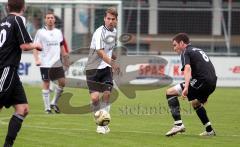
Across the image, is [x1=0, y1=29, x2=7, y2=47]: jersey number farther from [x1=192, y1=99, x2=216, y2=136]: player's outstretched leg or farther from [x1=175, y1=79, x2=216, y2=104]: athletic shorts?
Answer: [x1=192, y1=99, x2=216, y2=136]: player's outstretched leg

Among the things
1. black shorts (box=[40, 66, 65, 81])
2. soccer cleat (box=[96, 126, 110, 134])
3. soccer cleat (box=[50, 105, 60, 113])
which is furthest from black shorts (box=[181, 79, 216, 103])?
black shorts (box=[40, 66, 65, 81])

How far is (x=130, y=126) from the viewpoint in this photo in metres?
14.0

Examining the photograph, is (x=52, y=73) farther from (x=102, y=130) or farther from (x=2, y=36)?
(x=2, y=36)

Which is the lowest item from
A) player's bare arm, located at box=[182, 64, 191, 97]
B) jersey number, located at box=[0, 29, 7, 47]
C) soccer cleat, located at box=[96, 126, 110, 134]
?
soccer cleat, located at box=[96, 126, 110, 134]

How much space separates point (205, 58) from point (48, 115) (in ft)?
16.3

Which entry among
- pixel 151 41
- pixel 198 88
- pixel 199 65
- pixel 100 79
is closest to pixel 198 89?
pixel 198 88

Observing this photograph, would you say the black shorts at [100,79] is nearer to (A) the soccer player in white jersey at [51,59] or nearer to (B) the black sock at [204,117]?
(B) the black sock at [204,117]

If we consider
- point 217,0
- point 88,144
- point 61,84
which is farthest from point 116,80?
point 88,144

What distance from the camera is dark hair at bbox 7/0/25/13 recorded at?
9430 mm

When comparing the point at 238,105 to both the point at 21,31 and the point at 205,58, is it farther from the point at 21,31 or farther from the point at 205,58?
the point at 21,31

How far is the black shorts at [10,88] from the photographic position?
9445mm

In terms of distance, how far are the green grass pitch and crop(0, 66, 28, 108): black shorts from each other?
1186 millimetres

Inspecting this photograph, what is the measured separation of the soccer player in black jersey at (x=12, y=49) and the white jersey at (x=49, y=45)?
26.0ft

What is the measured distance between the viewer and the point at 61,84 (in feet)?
57.4
